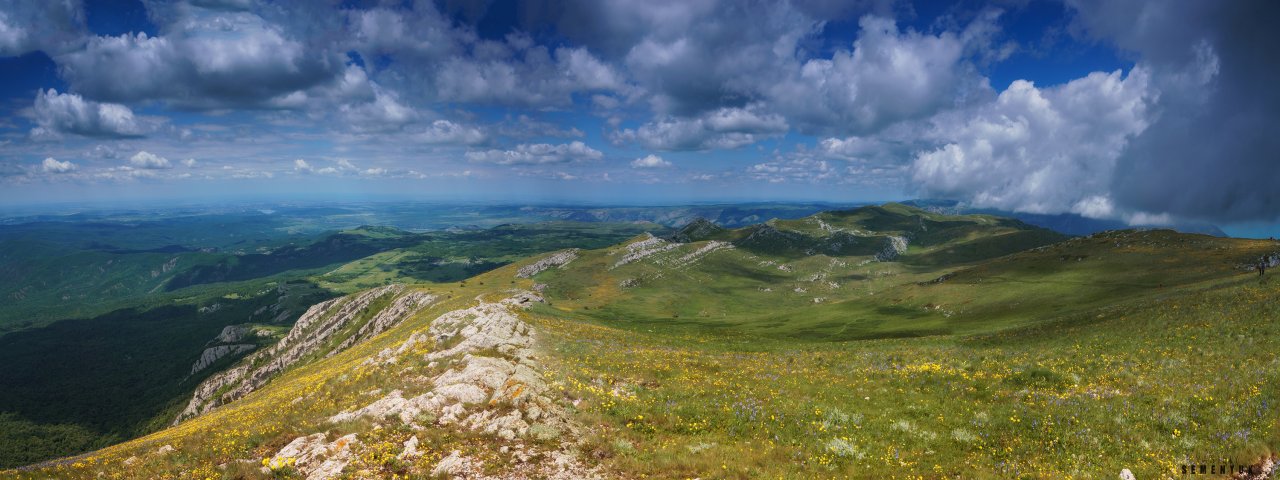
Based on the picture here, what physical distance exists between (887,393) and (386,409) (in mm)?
23624

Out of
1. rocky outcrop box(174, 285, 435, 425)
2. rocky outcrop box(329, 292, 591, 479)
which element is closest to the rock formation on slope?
rocky outcrop box(329, 292, 591, 479)

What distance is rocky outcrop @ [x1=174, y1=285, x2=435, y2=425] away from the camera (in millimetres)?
131375

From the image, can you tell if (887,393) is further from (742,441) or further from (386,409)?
(386,409)

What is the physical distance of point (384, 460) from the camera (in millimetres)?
16109

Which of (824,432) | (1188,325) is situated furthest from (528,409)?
(1188,325)

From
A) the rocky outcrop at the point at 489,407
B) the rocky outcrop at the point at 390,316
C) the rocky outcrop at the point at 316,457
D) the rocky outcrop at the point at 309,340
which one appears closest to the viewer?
the rocky outcrop at the point at 316,457

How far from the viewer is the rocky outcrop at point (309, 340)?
13138 cm

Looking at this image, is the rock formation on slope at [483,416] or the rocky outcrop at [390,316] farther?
the rocky outcrop at [390,316]

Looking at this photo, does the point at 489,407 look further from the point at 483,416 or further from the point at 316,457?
the point at 316,457

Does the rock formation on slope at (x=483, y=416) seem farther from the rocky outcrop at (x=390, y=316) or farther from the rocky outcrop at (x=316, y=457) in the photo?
the rocky outcrop at (x=390, y=316)

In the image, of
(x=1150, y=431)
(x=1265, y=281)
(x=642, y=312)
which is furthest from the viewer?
(x=642, y=312)

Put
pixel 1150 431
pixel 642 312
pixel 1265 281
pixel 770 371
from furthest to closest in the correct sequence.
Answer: pixel 642 312, pixel 1265 281, pixel 770 371, pixel 1150 431

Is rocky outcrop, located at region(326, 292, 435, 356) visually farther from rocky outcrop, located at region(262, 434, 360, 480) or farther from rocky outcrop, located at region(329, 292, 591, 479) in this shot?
rocky outcrop, located at region(262, 434, 360, 480)

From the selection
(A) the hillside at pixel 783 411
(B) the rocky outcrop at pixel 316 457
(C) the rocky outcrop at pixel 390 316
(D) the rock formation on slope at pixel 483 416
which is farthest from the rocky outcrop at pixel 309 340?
(B) the rocky outcrop at pixel 316 457
